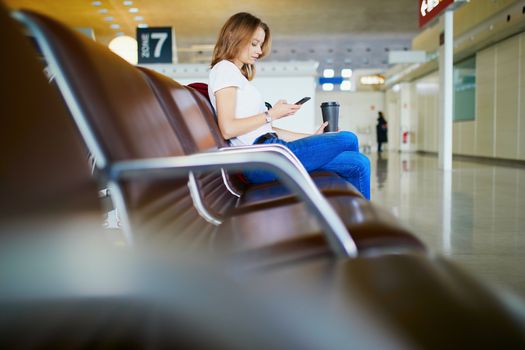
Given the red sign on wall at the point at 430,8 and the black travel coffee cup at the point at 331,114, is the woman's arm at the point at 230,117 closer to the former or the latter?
the black travel coffee cup at the point at 331,114

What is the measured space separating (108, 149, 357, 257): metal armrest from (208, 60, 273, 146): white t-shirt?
4.40 feet

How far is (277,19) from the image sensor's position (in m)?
14.4

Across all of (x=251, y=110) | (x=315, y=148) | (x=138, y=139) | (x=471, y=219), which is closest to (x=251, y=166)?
(x=138, y=139)

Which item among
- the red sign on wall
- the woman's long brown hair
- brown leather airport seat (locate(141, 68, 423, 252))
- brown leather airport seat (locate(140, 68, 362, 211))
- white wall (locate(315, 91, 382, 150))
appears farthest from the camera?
white wall (locate(315, 91, 382, 150))

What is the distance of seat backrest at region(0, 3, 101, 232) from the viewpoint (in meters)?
0.61

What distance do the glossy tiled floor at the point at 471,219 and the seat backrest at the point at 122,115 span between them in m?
0.59

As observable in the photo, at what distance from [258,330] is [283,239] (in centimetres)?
45

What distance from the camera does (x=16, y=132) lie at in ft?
2.08

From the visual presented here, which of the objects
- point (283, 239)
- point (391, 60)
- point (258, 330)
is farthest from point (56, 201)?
point (391, 60)

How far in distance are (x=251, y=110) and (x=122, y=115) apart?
1.48 metres

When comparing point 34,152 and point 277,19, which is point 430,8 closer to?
point 277,19

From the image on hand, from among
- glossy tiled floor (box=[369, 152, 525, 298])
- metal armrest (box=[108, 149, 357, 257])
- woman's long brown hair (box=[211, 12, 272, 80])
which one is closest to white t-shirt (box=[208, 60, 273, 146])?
woman's long brown hair (box=[211, 12, 272, 80])

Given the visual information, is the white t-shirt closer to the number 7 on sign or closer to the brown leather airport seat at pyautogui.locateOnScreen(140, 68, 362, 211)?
the brown leather airport seat at pyautogui.locateOnScreen(140, 68, 362, 211)

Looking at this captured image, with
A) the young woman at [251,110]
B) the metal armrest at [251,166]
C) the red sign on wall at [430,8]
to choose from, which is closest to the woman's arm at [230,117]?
the young woman at [251,110]
